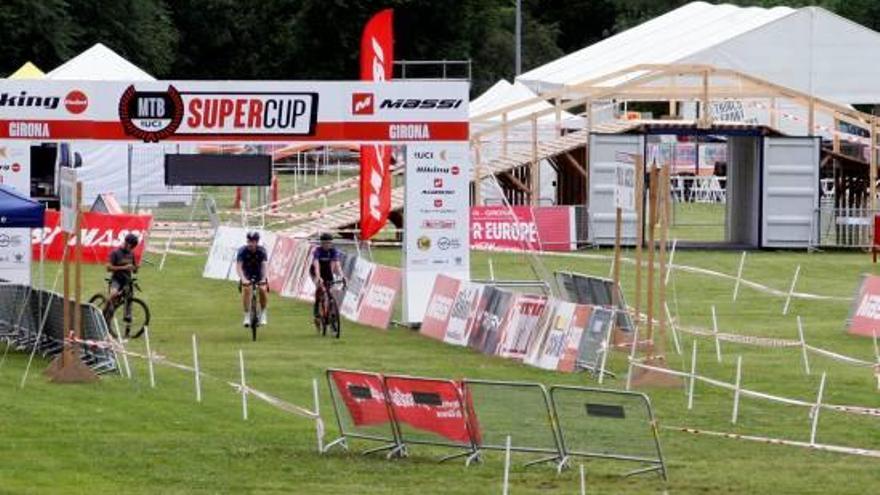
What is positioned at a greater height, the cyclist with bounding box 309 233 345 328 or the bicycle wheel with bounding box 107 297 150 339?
the cyclist with bounding box 309 233 345 328

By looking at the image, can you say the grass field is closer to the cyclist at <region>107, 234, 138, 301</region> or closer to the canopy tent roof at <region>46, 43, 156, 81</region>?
the cyclist at <region>107, 234, 138, 301</region>

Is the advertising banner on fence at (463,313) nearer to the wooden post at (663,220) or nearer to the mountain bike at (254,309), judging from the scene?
the mountain bike at (254,309)

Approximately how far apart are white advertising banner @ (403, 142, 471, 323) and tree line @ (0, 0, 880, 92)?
61.0 meters

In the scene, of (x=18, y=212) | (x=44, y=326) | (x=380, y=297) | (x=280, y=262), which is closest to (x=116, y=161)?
(x=280, y=262)

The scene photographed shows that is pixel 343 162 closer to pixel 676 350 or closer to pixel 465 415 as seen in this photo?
pixel 676 350

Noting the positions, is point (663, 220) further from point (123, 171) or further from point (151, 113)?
point (123, 171)

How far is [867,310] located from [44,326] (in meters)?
12.8

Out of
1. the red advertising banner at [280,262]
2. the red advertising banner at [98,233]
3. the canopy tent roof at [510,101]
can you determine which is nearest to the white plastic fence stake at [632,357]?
the red advertising banner at [280,262]

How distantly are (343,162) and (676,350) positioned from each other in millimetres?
63611

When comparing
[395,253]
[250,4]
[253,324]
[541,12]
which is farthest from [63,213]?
[541,12]

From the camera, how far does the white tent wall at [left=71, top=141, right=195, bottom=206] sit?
67.3 m

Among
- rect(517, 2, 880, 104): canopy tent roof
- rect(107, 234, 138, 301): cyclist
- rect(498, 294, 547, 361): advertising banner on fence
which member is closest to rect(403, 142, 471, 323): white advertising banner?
rect(107, 234, 138, 301): cyclist

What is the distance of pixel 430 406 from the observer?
2019 cm

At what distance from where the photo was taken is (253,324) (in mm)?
34094
